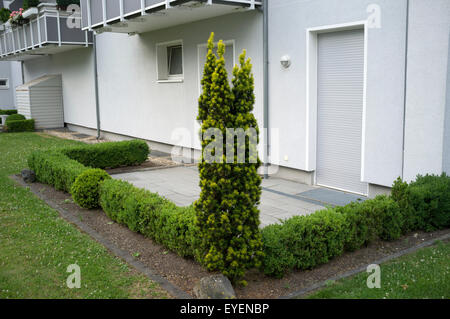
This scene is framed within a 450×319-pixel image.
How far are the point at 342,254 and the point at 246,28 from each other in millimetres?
6654

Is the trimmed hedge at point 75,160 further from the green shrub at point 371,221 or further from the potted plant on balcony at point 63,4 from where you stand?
the potted plant on balcony at point 63,4

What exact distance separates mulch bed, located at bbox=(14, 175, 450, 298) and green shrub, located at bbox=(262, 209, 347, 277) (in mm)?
127

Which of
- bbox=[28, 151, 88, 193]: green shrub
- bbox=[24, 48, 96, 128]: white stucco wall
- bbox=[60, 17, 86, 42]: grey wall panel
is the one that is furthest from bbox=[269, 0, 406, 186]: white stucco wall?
bbox=[24, 48, 96, 128]: white stucco wall

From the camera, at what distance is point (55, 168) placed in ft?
30.7

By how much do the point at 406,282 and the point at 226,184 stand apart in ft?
7.22

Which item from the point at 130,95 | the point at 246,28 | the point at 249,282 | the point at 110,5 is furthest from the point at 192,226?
the point at 130,95

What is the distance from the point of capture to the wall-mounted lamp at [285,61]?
9445 millimetres

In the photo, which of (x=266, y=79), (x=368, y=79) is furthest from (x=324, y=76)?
(x=266, y=79)

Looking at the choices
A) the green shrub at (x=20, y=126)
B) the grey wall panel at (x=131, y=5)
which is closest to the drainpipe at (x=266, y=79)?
the grey wall panel at (x=131, y=5)

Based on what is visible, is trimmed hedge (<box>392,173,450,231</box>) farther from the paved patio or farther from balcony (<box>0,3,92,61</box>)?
balcony (<box>0,3,92,61</box>)

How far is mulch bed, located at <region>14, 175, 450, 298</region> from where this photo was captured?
4805mm

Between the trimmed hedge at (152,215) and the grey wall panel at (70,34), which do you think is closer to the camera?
the trimmed hedge at (152,215)

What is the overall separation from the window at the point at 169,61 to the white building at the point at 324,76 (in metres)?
0.03
